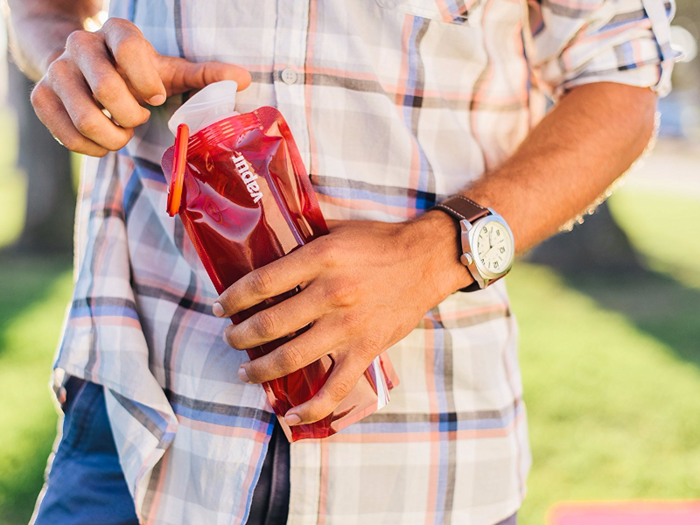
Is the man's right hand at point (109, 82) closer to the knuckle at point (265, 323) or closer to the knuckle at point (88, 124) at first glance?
the knuckle at point (88, 124)

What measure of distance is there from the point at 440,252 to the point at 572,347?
4.20 metres

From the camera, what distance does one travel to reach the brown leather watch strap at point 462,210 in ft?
3.51

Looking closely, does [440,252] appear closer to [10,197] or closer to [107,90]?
[107,90]

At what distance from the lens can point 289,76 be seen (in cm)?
110

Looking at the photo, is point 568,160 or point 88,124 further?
point 568,160

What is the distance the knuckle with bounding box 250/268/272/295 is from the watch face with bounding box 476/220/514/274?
1.20 ft

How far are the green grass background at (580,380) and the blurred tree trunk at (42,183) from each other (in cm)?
33

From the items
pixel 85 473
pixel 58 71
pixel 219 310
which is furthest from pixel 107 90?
pixel 85 473

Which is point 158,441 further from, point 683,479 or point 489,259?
point 683,479

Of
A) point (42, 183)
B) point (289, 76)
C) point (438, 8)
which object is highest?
point (438, 8)

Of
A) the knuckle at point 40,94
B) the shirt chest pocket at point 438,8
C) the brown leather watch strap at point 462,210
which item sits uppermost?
the shirt chest pocket at point 438,8

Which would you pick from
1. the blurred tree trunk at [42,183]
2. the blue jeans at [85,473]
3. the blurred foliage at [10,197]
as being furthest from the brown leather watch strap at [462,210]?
the blurred foliage at [10,197]

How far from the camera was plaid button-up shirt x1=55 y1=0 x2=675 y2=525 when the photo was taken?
1.10m

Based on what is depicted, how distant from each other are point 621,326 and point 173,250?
4.95m
